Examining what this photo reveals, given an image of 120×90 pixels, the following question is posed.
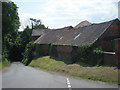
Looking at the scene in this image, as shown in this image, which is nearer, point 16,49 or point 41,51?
point 41,51

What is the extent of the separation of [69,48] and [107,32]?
7.10 m

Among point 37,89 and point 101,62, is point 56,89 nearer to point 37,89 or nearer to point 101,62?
point 37,89

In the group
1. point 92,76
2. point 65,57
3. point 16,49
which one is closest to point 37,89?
point 92,76

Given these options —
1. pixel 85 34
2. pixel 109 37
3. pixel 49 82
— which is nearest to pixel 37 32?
pixel 85 34

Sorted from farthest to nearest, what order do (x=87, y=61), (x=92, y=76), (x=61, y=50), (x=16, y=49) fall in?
(x=16, y=49) < (x=61, y=50) < (x=87, y=61) < (x=92, y=76)

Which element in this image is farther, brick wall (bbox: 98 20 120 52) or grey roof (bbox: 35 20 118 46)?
grey roof (bbox: 35 20 118 46)

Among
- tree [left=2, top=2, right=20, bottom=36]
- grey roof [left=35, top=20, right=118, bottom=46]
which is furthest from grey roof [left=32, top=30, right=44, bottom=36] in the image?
grey roof [left=35, top=20, right=118, bottom=46]

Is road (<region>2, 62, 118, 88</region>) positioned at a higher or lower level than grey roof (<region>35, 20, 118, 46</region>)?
lower

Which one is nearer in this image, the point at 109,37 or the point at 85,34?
the point at 109,37

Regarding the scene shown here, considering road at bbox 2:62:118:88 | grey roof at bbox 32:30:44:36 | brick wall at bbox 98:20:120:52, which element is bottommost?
road at bbox 2:62:118:88

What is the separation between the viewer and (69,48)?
26891 mm

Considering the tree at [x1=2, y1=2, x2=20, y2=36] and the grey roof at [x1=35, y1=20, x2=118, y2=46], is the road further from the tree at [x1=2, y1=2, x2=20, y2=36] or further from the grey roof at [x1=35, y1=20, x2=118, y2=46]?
Result: the tree at [x1=2, y1=2, x2=20, y2=36]

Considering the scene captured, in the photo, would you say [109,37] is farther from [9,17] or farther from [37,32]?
[37,32]

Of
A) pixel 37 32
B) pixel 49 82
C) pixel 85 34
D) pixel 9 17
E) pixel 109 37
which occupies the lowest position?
pixel 49 82
